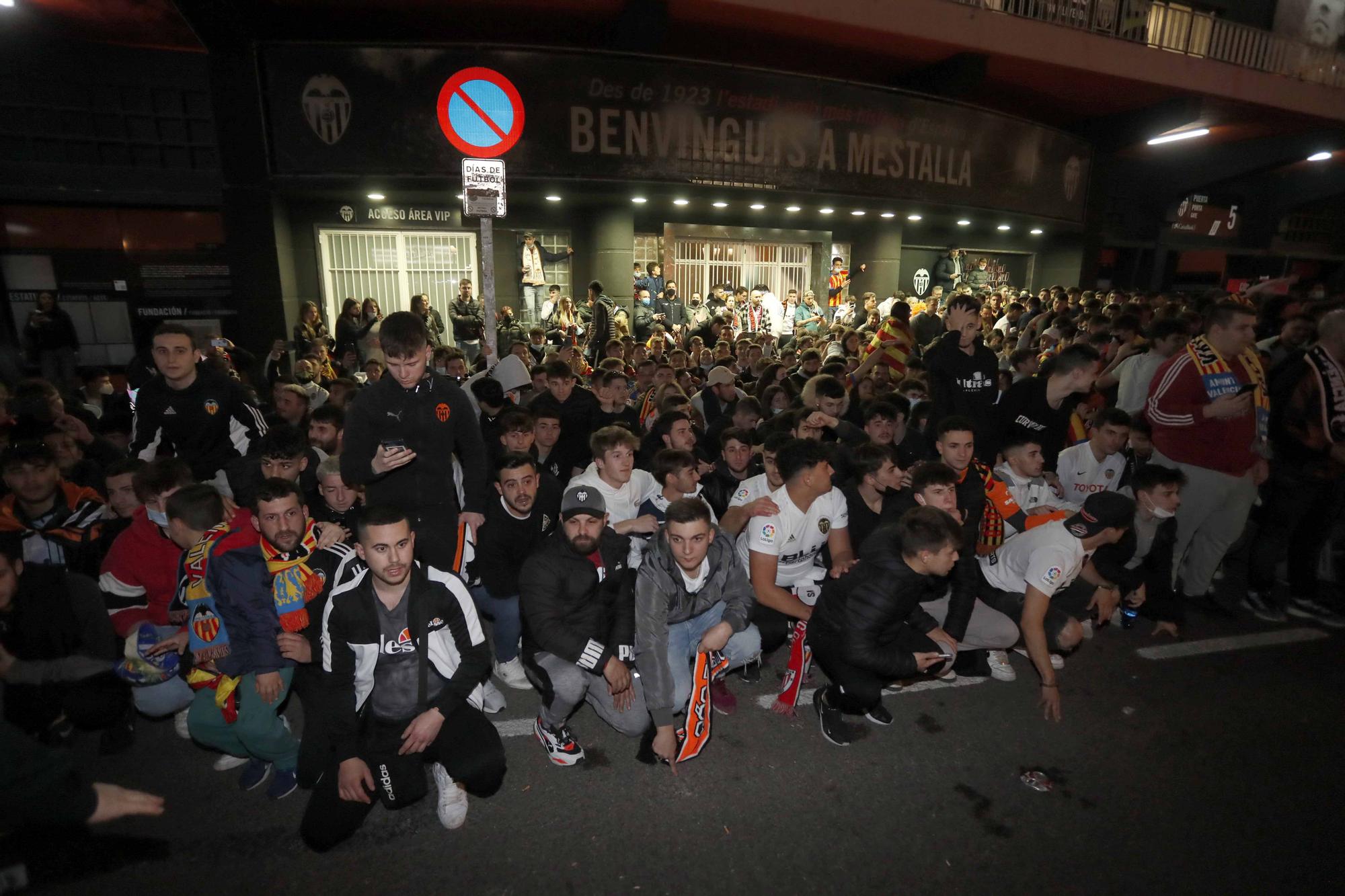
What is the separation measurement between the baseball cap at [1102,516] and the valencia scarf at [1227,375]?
190cm

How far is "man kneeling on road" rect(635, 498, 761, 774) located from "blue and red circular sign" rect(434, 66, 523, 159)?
4.66 meters

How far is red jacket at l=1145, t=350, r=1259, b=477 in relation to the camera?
5105 mm

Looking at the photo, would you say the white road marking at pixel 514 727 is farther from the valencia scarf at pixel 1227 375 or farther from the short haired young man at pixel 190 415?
the valencia scarf at pixel 1227 375

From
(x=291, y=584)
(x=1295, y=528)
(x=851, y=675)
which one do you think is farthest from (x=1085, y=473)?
(x=291, y=584)

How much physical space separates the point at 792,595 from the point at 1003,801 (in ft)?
5.19

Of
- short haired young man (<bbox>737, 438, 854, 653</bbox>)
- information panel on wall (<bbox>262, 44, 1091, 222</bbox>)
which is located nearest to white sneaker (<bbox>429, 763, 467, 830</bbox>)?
short haired young man (<bbox>737, 438, 854, 653</bbox>)

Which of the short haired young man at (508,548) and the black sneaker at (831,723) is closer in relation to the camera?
the black sneaker at (831,723)

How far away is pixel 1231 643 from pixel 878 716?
3129 millimetres

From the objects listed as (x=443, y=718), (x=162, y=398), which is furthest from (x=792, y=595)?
(x=162, y=398)

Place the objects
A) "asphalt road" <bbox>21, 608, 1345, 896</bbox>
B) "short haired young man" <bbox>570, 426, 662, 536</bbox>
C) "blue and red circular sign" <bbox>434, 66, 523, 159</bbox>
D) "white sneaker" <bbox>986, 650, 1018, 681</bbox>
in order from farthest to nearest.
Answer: "blue and red circular sign" <bbox>434, 66, 523, 159</bbox>, "short haired young man" <bbox>570, 426, 662, 536</bbox>, "white sneaker" <bbox>986, 650, 1018, 681</bbox>, "asphalt road" <bbox>21, 608, 1345, 896</bbox>

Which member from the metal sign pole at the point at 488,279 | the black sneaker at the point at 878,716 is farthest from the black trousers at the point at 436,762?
the metal sign pole at the point at 488,279

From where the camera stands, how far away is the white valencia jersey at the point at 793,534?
417 cm

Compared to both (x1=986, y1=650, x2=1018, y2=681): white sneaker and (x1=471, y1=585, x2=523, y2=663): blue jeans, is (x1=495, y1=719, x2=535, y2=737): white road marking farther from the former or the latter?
(x1=986, y1=650, x2=1018, y2=681): white sneaker

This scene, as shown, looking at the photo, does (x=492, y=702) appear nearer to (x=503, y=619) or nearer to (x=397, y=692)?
(x=503, y=619)
